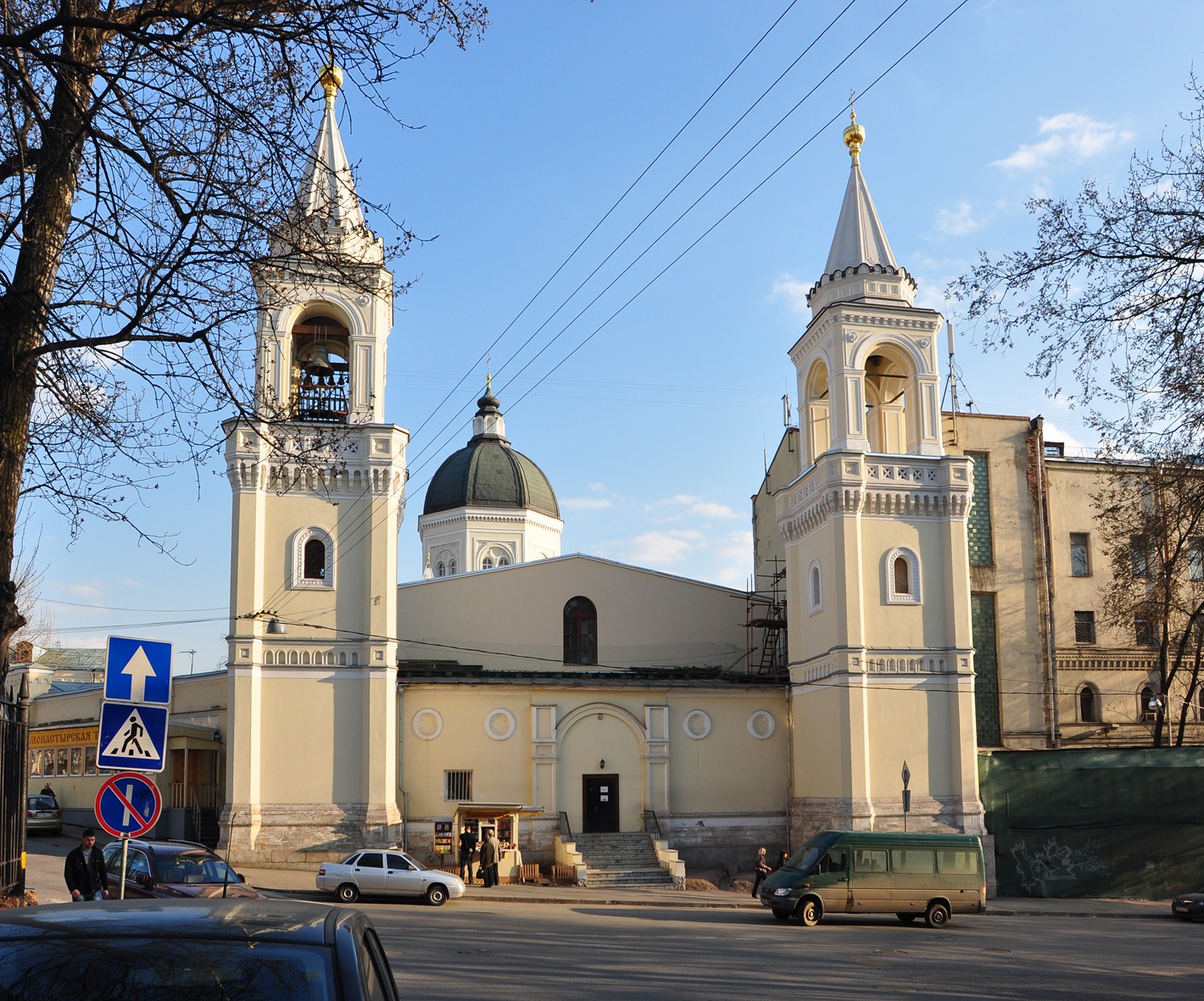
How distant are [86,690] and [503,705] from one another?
15893mm

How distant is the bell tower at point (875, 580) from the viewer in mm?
33656

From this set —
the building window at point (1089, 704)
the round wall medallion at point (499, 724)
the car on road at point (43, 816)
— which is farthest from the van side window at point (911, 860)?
the car on road at point (43, 816)

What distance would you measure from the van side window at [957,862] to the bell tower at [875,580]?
7766 mm

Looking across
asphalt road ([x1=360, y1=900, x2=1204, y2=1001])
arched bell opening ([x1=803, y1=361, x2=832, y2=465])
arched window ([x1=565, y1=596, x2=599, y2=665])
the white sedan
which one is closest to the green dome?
arched window ([x1=565, y1=596, x2=599, y2=665])

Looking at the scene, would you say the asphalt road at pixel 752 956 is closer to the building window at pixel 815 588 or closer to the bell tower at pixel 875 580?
the bell tower at pixel 875 580

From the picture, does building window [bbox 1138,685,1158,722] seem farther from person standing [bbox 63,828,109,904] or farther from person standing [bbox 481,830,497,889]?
person standing [bbox 63,828,109,904]

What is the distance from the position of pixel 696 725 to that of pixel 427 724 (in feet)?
25.0

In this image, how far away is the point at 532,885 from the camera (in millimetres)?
31547

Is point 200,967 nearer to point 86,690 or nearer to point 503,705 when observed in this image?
point 503,705

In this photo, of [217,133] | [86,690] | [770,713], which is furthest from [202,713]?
[217,133]

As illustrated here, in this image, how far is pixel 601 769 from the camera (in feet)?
117

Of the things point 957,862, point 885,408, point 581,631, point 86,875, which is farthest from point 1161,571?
point 86,875

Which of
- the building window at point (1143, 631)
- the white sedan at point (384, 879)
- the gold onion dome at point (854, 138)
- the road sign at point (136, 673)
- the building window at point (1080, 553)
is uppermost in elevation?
→ the gold onion dome at point (854, 138)

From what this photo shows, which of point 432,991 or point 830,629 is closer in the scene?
point 432,991
